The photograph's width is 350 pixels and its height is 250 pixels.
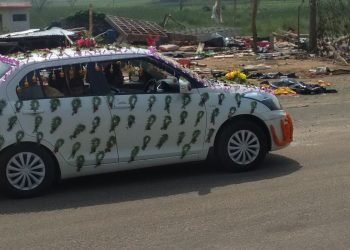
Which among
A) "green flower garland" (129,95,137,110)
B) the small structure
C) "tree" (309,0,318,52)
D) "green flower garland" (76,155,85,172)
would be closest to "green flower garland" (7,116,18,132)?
"green flower garland" (76,155,85,172)

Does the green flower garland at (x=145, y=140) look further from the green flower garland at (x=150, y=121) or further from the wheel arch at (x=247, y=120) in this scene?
the wheel arch at (x=247, y=120)

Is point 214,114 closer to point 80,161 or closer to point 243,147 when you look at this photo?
point 243,147

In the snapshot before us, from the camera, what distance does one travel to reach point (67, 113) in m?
6.79

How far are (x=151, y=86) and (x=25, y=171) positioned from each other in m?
1.75

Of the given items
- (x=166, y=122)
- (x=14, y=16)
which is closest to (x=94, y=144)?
(x=166, y=122)

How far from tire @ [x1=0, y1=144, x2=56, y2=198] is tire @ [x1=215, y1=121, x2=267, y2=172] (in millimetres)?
2065

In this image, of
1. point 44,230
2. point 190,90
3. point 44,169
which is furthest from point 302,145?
point 44,230

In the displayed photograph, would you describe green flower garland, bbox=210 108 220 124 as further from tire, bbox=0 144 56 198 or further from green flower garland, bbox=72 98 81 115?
tire, bbox=0 144 56 198

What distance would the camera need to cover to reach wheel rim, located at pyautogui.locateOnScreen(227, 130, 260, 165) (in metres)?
7.53

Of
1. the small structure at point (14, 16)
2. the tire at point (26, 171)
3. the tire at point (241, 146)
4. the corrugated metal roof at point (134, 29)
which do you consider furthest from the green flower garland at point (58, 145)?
the small structure at point (14, 16)

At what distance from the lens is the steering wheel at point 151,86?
23.6ft

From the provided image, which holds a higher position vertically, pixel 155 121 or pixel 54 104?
pixel 54 104

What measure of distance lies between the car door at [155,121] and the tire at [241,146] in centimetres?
30

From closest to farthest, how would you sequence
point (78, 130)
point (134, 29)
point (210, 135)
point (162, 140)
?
1. point (78, 130)
2. point (162, 140)
3. point (210, 135)
4. point (134, 29)
